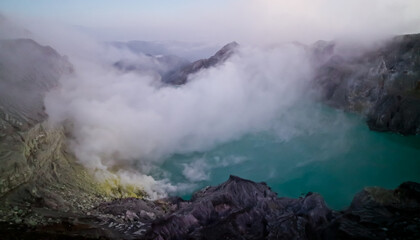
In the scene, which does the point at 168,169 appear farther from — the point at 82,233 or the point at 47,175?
the point at 82,233

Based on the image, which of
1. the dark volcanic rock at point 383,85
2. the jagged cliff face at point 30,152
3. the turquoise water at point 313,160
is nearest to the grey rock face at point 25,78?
the jagged cliff face at point 30,152

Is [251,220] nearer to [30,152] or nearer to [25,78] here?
[30,152]

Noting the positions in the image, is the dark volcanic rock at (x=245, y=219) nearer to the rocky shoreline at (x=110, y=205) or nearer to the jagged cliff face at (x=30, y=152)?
the rocky shoreline at (x=110, y=205)

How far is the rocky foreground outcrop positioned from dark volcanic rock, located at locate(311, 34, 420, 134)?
39945 millimetres

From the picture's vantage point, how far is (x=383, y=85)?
68.1 metres

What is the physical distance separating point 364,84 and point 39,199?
7055 centimetres

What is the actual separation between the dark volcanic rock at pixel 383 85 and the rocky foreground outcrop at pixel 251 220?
39945 mm

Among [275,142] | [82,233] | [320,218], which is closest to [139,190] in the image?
[82,233]

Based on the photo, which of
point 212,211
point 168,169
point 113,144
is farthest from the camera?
point 168,169

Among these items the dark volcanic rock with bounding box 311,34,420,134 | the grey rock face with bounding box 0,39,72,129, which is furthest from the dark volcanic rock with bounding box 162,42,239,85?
the grey rock face with bounding box 0,39,72,129

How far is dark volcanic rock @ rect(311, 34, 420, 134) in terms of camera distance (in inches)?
2430

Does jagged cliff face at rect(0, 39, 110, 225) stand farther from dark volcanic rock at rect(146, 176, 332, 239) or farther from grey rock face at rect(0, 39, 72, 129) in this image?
dark volcanic rock at rect(146, 176, 332, 239)

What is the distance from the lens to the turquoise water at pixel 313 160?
47.0 meters

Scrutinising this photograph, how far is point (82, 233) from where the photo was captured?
20547 mm
